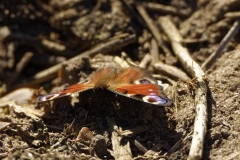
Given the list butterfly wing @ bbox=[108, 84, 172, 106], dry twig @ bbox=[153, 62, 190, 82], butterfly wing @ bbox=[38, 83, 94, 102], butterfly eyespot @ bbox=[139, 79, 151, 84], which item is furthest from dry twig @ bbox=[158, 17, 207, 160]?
butterfly wing @ bbox=[38, 83, 94, 102]

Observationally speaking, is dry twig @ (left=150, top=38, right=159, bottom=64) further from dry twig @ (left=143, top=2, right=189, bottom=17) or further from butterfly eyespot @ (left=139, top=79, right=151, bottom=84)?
butterfly eyespot @ (left=139, top=79, right=151, bottom=84)

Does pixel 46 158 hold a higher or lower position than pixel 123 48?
lower

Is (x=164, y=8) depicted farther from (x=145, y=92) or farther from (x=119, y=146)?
(x=119, y=146)

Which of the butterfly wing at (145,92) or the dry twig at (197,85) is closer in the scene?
the dry twig at (197,85)

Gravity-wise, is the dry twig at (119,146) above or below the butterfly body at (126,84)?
below

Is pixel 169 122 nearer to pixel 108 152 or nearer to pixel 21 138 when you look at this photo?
pixel 108 152

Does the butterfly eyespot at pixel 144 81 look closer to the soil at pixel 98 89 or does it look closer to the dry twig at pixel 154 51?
the soil at pixel 98 89

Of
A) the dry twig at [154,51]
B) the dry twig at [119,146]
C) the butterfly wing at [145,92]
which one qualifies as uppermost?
the dry twig at [154,51]

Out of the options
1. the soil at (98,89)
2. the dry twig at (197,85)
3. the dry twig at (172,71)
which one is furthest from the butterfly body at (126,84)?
the dry twig at (172,71)

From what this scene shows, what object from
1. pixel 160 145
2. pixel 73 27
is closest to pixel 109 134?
pixel 160 145
